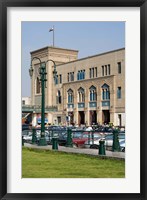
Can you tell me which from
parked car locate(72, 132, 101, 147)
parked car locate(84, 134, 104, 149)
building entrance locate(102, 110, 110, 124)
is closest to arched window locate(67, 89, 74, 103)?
building entrance locate(102, 110, 110, 124)

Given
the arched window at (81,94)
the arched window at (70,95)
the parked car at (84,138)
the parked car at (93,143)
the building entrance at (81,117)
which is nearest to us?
the parked car at (93,143)

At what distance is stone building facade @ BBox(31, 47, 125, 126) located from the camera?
4477cm

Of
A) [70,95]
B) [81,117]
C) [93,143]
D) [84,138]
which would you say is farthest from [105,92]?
[93,143]

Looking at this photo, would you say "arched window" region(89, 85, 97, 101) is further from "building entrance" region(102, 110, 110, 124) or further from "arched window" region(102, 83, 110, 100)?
"building entrance" region(102, 110, 110, 124)

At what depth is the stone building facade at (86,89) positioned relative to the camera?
147 ft

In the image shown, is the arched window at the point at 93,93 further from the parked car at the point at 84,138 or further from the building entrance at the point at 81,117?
the parked car at the point at 84,138

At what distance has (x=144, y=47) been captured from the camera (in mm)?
4691

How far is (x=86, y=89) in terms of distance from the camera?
167 ft

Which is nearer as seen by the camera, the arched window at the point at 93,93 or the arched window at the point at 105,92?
the arched window at the point at 105,92

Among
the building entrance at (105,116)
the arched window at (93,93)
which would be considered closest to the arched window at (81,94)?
the arched window at (93,93)

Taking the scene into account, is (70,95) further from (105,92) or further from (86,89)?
(105,92)

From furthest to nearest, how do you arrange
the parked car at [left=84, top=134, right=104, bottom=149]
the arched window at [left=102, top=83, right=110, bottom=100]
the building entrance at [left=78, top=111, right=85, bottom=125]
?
the building entrance at [left=78, top=111, right=85, bottom=125]
the arched window at [left=102, top=83, right=110, bottom=100]
the parked car at [left=84, top=134, right=104, bottom=149]

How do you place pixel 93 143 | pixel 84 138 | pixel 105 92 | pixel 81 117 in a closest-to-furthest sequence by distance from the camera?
pixel 93 143
pixel 84 138
pixel 105 92
pixel 81 117

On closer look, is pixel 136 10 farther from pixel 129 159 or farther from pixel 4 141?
pixel 4 141
